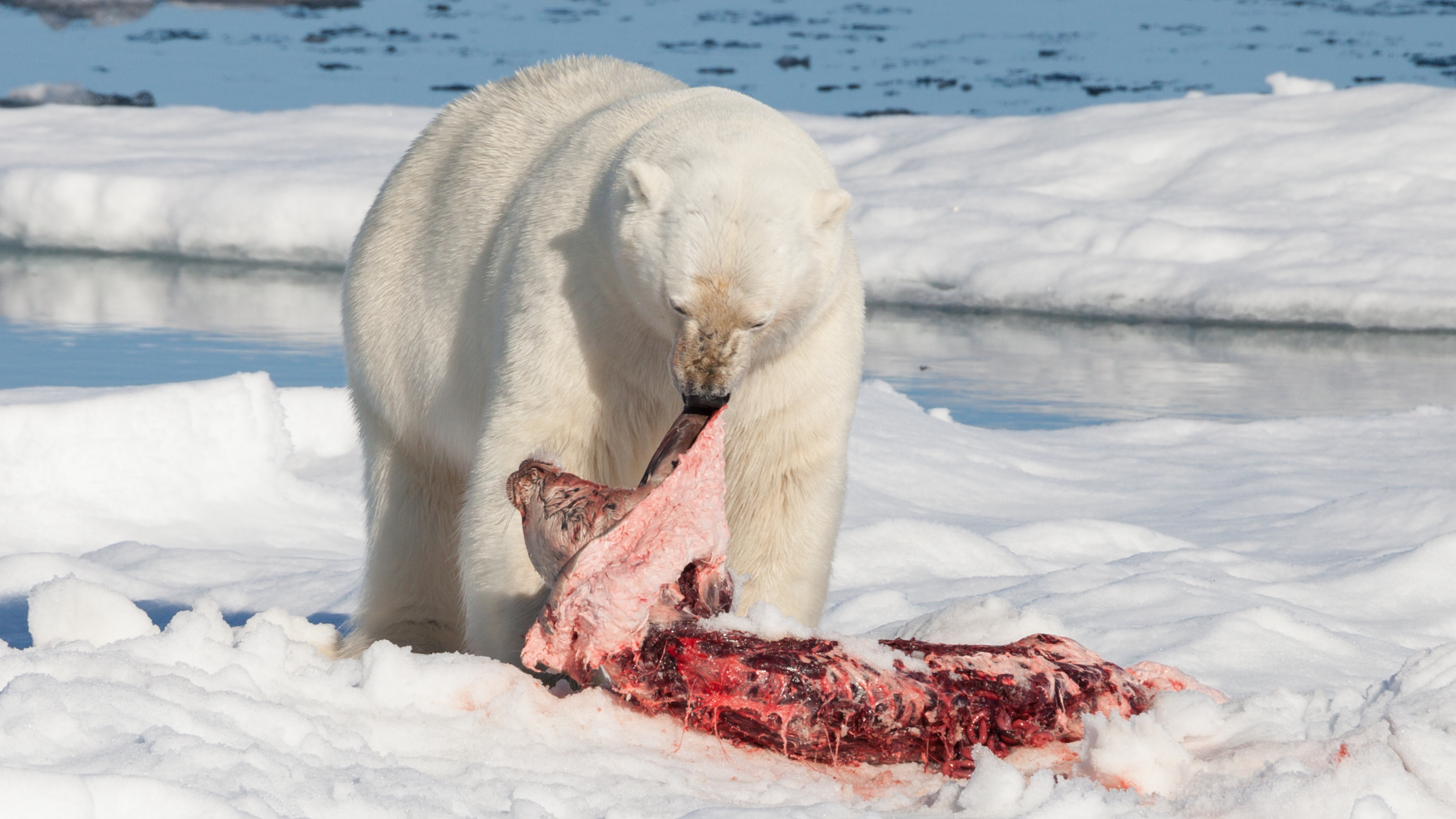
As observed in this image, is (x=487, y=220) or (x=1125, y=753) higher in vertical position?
(x=487, y=220)

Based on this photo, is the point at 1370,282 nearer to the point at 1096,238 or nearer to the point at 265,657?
the point at 1096,238

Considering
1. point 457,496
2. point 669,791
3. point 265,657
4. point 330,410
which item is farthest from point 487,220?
point 330,410

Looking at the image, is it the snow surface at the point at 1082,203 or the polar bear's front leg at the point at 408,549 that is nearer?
the polar bear's front leg at the point at 408,549

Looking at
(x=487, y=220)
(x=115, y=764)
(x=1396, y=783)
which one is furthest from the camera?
(x=487, y=220)

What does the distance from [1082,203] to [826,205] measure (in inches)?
473

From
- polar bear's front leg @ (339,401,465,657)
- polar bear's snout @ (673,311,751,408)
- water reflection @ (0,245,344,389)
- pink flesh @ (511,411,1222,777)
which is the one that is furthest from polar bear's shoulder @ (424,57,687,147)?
water reflection @ (0,245,344,389)

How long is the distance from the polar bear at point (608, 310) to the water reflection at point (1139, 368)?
219 inches

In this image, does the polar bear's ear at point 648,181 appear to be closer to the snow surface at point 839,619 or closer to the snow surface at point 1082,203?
the snow surface at point 839,619

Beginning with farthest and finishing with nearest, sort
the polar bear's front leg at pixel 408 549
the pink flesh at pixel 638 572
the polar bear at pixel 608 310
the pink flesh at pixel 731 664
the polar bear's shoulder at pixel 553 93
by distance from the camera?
the polar bear's front leg at pixel 408 549
the polar bear's shoulder at pixel 553 93
the polar bear at pixel 608 310
the pink flesh at pixel 638 572
the pink flesh at pixel 731 664

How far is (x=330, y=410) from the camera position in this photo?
6.25 metres

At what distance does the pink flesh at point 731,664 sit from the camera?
213 centimetres

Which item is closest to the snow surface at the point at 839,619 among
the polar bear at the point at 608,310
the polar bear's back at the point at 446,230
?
the polar bear at the point at 608,310

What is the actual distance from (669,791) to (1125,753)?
631 millimetres

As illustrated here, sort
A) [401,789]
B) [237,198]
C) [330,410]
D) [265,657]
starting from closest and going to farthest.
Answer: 1. [401,789]
2. [265,657]
3. [330,410]
4. [237,198]
